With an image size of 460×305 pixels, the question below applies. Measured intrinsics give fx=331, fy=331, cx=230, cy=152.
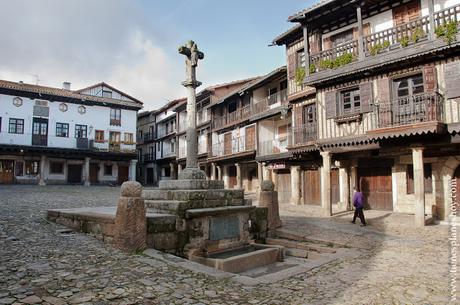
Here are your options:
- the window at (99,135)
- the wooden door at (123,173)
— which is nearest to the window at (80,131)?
the window at (99,135)

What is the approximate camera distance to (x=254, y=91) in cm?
2511

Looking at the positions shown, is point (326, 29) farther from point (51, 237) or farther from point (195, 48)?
point (51, 237)

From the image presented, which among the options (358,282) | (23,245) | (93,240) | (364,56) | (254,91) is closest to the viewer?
(358,282)

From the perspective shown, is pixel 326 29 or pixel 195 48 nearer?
pixel 195 48

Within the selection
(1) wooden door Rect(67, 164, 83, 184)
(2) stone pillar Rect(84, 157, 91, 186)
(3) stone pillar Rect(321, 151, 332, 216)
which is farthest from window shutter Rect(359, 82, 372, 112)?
(1) wooden door Rect(67, 164, 83, 184)

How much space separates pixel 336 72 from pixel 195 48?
7280 mm

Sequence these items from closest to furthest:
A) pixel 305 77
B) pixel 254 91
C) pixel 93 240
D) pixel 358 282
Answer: pixel 358 282 < pixel 93 240 < pixel 305 77 < pixel 254 91

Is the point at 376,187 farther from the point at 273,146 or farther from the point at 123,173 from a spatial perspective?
the point at 123,173

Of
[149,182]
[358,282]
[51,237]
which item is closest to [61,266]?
[51,237]

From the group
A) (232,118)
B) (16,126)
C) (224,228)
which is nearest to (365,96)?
(224,228)

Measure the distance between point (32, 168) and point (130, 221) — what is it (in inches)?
1128

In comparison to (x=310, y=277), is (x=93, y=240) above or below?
above

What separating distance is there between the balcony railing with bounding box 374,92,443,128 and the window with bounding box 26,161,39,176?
29.1 meters

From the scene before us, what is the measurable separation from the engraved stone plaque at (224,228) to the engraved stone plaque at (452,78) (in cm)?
898
